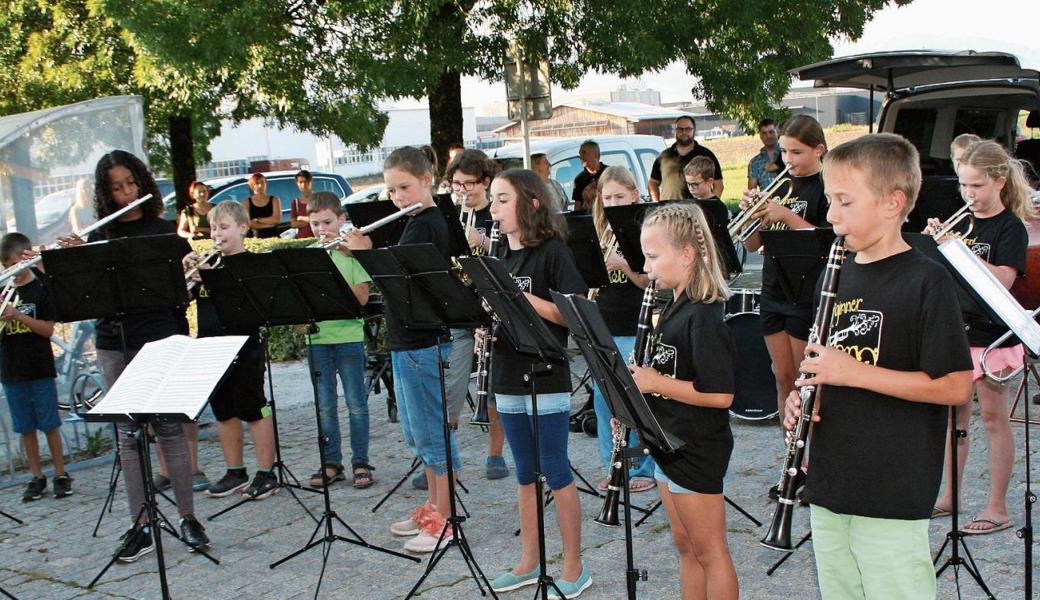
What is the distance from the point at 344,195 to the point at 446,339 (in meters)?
14.4

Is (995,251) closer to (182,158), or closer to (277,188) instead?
(182,158)

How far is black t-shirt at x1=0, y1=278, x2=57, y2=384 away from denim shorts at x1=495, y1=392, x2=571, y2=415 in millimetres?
3690

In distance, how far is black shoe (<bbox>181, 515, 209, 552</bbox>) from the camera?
5789 mm

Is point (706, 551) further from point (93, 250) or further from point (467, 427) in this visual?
point (467, 427)

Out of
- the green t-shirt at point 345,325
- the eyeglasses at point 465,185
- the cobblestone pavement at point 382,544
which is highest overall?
the eyeglasses at point 465,185

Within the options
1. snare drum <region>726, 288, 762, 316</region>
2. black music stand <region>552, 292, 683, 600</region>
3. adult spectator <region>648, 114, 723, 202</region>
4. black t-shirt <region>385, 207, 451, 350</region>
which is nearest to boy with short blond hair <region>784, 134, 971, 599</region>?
black music stand <region>552, 292, 683, 600</region>

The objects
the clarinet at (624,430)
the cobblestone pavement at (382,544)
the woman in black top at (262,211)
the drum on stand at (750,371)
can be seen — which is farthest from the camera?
the woman in black top at (262,211)

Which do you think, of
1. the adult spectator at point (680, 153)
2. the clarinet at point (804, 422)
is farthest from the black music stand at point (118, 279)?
the adult spectator at point (680, 153)

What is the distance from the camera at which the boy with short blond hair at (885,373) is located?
9.60ft

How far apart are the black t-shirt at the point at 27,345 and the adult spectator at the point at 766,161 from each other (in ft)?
25.1

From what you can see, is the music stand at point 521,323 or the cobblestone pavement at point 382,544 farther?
the cobblestone pavement at point 382,544

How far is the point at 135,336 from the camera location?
5.95 m

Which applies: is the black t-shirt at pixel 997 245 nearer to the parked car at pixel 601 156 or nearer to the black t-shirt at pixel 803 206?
the black t-shirt at pixel 803 206

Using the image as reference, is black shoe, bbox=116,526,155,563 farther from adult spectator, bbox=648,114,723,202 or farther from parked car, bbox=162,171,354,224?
parked car, bbox=162,171,354,224
